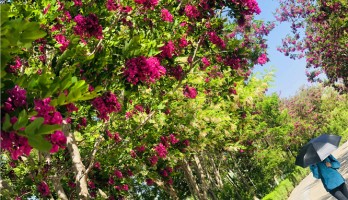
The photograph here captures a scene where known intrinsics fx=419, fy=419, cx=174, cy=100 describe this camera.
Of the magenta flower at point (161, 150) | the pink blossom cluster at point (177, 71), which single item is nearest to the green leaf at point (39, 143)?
the pink blossom cluster at point (177, 71)

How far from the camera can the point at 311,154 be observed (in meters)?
8.04

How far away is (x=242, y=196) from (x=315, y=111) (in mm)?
27365

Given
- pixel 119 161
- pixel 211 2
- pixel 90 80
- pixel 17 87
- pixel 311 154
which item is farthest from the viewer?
pixel 119 161

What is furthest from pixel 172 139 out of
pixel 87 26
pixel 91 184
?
Answer: pixel 87 26

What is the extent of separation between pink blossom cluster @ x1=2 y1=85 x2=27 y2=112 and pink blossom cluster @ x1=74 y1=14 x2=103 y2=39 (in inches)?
118

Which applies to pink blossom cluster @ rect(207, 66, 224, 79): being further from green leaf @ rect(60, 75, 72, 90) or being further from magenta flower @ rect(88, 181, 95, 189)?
green leaf @ rect(60, 75, 72, 90)

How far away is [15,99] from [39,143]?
568mm

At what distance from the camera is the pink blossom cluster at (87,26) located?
5594 mm

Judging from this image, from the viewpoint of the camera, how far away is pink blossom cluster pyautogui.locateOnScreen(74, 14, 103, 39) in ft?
18.4

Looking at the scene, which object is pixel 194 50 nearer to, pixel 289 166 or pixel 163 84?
pixel 163 84

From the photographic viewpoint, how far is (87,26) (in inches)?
222

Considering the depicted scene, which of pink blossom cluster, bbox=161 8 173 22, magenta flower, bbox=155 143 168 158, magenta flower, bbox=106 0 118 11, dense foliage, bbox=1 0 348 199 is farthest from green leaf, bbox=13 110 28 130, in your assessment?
magenta flower, bbox=155 143 168 158

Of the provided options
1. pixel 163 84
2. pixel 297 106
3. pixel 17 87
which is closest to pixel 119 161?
pixel 163 84

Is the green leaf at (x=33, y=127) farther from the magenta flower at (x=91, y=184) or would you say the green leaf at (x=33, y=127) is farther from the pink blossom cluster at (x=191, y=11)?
Answer: the magenta flower at (x=91, y=184)
